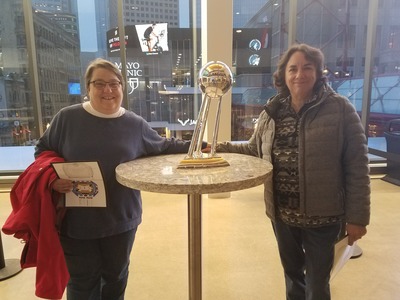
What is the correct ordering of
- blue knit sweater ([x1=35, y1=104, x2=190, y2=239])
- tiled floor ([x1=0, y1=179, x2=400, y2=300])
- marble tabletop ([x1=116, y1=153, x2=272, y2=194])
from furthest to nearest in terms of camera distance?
tiled floor ([x1=0, y1=179, x2=400, y2=300]) < blue knit sweater ([x1=35, y1=104, x2=190, y2=239]) < marble tabletop ([x1=116, y1=153, x2=272, y2=194])

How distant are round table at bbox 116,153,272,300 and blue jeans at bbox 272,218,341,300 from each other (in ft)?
1.24

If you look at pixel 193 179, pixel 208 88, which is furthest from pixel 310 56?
pixel 193 179

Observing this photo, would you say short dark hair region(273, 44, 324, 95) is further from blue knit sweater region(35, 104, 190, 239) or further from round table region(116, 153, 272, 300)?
blue knit sweater region(35, 104, 190, 239)

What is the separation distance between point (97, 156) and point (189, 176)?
0.46m

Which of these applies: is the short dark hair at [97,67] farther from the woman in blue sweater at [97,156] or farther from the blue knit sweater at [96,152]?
the blue knit sweater at [96,152]

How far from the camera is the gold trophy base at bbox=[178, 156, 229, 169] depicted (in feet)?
3.88

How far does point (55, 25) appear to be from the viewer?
4.56 meters

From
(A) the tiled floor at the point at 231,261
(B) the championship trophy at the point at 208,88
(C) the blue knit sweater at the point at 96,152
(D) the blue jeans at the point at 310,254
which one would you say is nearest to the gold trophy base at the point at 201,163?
(B) the championship trophy at the point at 208,88

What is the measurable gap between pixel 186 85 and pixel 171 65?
39 centimetres

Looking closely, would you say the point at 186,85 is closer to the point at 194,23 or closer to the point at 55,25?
the point at 194,23

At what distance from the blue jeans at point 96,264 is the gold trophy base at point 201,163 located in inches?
18.3

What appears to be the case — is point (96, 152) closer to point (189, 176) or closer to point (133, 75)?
point (189, 176)

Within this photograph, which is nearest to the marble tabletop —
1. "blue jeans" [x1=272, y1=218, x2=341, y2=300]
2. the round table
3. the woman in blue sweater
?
the round table

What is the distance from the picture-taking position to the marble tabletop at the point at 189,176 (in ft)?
3.07
